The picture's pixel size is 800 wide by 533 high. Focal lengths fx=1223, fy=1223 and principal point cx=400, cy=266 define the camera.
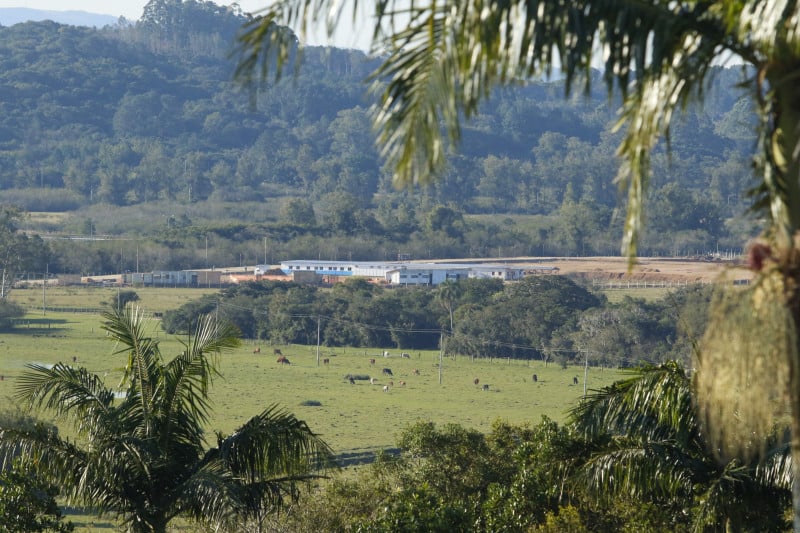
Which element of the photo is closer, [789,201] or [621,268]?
[789,201]

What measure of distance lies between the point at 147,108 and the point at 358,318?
113 m

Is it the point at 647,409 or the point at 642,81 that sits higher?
the point at 642,81

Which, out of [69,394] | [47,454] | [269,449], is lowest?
[47,454]

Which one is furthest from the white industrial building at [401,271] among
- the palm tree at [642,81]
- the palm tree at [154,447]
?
the palm tree at [642,81]

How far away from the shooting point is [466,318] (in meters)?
59.5

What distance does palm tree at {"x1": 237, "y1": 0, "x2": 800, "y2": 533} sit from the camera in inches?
137

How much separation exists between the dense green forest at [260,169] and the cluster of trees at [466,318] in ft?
58.2

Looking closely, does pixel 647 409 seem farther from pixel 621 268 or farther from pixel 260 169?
pixel 260 169

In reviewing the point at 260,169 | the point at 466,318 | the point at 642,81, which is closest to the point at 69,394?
the point at 642,81

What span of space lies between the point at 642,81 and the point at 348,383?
4557 cm

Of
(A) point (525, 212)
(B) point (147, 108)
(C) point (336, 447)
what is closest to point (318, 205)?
(A) point (525, 212)

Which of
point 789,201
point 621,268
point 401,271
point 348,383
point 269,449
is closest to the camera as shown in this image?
point 789,201

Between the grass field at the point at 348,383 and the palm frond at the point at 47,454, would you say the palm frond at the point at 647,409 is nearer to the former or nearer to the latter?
the palm frond at the point at 47,454

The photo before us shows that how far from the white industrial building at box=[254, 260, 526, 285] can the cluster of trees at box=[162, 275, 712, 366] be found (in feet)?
34.2
